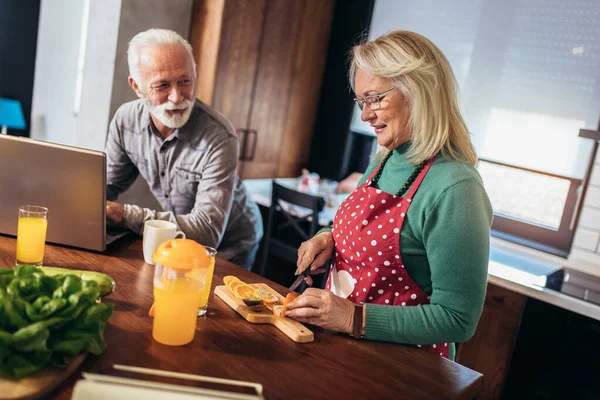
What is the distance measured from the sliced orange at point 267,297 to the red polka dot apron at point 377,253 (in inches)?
10.2

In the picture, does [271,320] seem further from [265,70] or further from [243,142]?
[265,70]

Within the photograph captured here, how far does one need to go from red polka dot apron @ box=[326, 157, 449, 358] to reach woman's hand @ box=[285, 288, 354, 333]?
8.2 inches

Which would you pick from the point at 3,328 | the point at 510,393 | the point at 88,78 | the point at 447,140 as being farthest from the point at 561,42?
the point at 3,328

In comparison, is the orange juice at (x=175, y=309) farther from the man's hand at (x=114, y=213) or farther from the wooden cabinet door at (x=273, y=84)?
the wooden cabinet door at (x=273, y=84)

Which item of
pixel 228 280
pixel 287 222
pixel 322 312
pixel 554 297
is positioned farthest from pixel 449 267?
pixel 287 222

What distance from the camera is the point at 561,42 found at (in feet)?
9.37

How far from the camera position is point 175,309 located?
3.17ft

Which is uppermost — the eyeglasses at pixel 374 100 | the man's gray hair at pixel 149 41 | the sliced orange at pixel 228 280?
the man's gray hair at pixel 149 41

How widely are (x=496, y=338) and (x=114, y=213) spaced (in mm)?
1693

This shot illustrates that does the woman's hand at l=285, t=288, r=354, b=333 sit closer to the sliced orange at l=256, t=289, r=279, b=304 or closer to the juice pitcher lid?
the sliced orange at l=256, t=289, r=279, b=304

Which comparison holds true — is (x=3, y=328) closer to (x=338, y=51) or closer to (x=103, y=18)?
(x=103, y=18)

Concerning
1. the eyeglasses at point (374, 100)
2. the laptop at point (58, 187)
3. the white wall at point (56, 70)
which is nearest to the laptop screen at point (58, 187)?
the laptop at point (58, 187)

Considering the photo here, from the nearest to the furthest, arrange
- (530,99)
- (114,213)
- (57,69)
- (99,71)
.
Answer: (114,213), (99,71), (530,99), (57,69)

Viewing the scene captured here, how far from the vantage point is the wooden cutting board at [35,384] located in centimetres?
74
